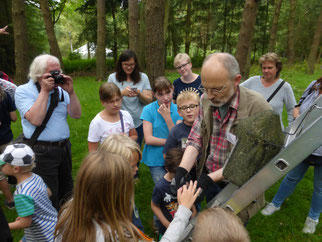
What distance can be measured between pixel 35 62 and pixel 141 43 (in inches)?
513

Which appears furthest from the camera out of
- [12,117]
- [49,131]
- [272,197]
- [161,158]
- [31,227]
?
[272,197]

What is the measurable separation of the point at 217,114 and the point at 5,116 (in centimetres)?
287

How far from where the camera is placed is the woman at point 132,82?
364cm

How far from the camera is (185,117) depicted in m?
2.65

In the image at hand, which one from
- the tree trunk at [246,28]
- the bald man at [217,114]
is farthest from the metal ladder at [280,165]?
the tree trunk at [246,28]

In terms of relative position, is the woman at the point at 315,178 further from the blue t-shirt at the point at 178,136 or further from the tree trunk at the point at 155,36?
the tree trunk at the point at 155,36

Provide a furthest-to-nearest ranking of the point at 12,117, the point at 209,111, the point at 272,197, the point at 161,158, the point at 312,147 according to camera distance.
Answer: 1. the point at 272,197
2. the point at 12,117
3. the point at 161,158
4. the point at 209,111
5. the point at 312,147

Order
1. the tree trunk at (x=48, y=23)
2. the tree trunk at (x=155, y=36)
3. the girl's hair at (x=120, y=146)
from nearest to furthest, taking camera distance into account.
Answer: the girl's hair at (x=120, y=146) < the tree trunk at (x=155, y=36) < the tree trunk at (x=48, y=23)

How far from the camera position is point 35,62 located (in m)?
2.48

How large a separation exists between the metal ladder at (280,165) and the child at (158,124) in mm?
1524

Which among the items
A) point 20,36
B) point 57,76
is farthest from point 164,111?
point 20,36

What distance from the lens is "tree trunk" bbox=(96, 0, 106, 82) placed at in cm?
1307

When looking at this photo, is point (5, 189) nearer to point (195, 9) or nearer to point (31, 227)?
point (31, 227)

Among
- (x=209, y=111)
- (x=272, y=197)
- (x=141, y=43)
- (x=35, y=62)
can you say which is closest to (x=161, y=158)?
(x=209, y=111)
